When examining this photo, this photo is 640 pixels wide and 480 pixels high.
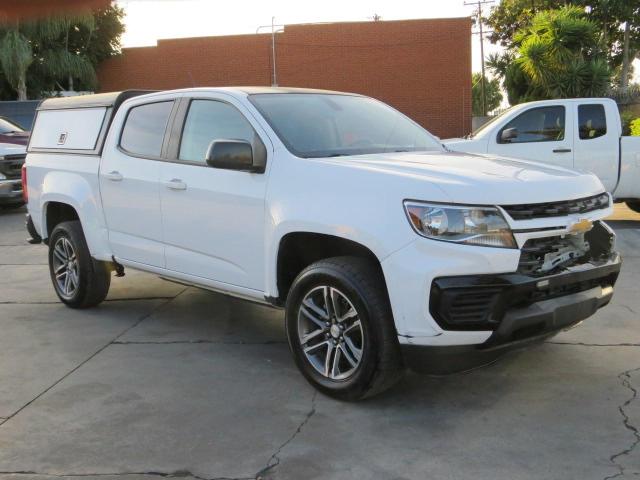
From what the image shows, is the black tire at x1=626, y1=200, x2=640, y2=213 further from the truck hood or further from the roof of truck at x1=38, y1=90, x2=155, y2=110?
the roof of truck at x1=38, y1=90, x2=155, y2=110

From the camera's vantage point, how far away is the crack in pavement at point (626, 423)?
128 inches

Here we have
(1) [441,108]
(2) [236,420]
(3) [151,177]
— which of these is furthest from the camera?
(1) [441,108]

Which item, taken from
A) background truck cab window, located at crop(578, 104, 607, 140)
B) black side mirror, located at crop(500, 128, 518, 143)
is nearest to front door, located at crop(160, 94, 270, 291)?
black side mirror, located at crop(500, 128, 518, 143)

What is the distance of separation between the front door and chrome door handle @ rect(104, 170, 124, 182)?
56 centimetres

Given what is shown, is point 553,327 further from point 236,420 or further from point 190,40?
point 190,40

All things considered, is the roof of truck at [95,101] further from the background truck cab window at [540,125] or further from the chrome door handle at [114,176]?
the background truck cab window at [540,125]

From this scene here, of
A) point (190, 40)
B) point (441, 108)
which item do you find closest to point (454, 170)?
point (441, 108)

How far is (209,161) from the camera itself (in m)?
4.50

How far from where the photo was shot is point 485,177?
381 cm

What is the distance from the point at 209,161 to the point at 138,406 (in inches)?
60.2

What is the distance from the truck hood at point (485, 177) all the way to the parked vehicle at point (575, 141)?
6.32 meters

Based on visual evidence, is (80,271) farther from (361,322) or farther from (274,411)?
(361,322)

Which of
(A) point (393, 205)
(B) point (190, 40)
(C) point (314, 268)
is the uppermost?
(B) point (190, 40)

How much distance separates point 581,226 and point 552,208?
0.74 feet
